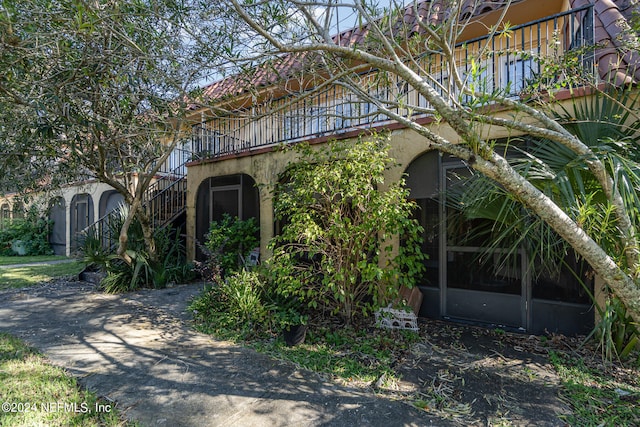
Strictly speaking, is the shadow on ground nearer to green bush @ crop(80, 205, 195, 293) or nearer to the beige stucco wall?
green bush @ crop(80, 205, 195, 293)

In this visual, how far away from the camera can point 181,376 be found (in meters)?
3.50

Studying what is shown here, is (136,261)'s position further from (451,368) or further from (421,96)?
(421,96)

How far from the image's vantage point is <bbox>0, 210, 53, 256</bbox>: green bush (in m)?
14.9

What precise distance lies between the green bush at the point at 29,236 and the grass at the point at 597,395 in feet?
61.7

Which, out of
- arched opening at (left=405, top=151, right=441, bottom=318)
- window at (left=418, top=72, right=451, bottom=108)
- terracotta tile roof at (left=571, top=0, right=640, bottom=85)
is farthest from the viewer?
arched opening at (left=405, top=151, right=441, bottom=318)

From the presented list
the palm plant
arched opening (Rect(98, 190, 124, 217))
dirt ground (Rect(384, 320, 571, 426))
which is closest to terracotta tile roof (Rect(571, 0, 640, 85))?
the palm plant

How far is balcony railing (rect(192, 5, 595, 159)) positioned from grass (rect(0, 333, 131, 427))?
3.21 m

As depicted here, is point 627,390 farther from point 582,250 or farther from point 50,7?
point 50,7

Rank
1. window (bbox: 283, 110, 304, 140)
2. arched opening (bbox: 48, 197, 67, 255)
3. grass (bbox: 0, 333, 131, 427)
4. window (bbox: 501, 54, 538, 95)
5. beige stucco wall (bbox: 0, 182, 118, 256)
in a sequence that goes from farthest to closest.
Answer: arched opening (bbox: 48, 197, 67, 255) → beige stucco wall (bbox: 0, 182, 118, 256) → window (bbox: 283, 110, 304, 140) → window (bbox: 501, 54, 538, 95) → grass (bbox: 0, 333, 131, 427)

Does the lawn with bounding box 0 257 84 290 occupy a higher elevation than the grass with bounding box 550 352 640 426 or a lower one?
higher

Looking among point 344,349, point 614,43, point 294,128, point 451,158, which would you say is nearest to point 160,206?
point 294,128

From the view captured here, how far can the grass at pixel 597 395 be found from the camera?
274 cm

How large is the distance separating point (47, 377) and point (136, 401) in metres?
1.17

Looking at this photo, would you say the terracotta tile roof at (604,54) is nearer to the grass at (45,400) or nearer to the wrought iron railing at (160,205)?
the grass at (45,400)
